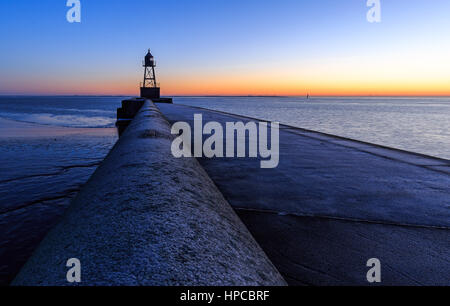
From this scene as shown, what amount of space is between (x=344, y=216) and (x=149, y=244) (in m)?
1.96

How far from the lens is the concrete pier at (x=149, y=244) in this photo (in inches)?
38.3

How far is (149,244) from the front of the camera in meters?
1.09

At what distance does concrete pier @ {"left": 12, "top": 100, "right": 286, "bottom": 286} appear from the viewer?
972 mm

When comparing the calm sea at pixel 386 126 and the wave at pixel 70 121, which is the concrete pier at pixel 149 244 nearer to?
the calm sea at pixel 386 126

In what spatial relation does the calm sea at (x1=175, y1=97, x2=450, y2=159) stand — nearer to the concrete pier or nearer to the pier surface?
the pier surface

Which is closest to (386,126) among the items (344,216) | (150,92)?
(344,216)

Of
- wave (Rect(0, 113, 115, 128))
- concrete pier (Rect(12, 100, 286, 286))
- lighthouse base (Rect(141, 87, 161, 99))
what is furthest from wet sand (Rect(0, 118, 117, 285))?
lighthouse base (Rect(141, 87, 161, 99))

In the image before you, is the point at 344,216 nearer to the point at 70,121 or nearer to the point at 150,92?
the point at 70,121

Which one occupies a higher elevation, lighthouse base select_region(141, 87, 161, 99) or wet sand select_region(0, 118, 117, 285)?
lighthouse base select_region(141, 87, 161, 99)

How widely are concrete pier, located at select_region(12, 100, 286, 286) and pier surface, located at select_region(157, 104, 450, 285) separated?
604 mm

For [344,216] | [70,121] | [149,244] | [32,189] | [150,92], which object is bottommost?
[32,189]

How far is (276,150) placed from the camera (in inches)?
225
